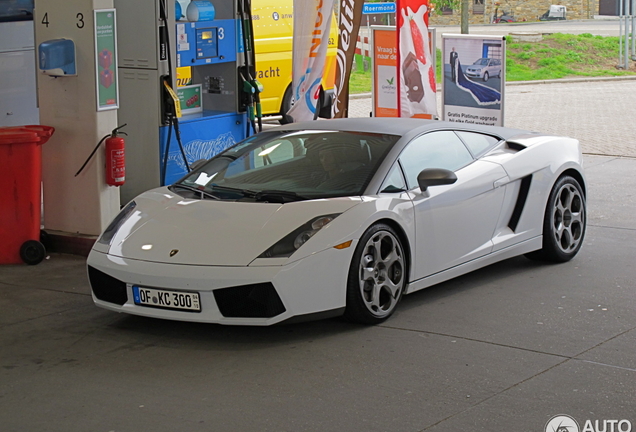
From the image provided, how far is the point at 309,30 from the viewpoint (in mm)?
9539

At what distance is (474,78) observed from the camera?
36.3 ft

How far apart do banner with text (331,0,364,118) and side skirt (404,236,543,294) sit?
11.4 ft

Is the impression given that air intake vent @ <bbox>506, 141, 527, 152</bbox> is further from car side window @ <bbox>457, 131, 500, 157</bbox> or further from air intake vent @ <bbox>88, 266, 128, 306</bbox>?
air intake vent @ <bbox>88, 266, 128, 306</bbox>

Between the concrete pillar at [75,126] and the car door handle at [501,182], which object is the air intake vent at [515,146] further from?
the concrete pillar at [75,126]

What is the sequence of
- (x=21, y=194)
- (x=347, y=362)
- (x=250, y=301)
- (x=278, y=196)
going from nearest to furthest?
(x=347, y=362) < (x=250, y=301) < (x=278, y=196) < (x=21, y=194)

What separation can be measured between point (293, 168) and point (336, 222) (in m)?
0.92

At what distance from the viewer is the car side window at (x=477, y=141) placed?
6844 mm

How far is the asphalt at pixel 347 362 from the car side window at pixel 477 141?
95cm

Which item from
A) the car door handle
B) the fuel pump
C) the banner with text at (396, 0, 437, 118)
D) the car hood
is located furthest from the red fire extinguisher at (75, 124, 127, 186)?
the banner with text at (396, 0, 437, 118)

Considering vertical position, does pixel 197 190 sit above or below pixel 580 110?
below

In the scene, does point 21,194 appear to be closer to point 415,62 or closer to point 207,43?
point 207,43

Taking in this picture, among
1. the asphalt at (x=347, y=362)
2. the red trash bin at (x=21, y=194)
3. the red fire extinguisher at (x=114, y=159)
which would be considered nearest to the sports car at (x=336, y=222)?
the asphalt at (x=347, y=362)

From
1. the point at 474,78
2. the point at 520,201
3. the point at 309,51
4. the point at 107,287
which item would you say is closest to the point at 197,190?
the point at 107,287

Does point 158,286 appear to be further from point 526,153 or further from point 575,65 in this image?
point 575,65
